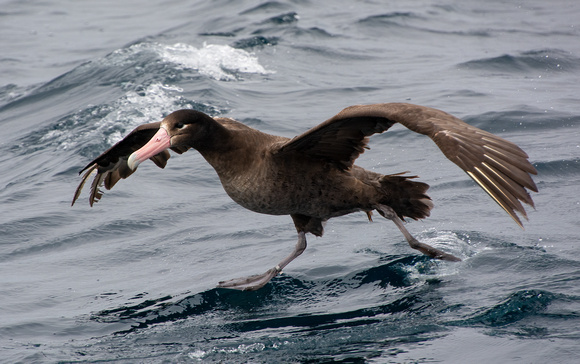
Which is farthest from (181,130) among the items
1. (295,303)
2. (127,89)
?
(127,89)

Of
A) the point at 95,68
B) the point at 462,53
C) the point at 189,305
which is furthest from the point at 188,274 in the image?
the point at 462,53

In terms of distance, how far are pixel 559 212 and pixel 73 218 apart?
5.47m

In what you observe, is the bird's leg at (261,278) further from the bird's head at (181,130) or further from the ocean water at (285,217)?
the bird's head at (181,130)

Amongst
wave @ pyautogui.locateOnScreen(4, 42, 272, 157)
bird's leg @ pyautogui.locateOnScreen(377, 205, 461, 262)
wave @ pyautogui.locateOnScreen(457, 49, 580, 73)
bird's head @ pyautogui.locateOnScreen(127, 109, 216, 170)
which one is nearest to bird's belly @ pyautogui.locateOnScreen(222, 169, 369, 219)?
bird's leg @ pyautogui.locateOnScreen(377, 205, 461, 262)

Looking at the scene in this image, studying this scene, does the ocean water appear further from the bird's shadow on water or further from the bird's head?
the bird's head

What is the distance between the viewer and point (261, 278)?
7.11 metres

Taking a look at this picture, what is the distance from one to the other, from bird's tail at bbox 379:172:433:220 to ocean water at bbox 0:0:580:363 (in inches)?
18.2

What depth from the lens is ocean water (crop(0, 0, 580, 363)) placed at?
5.88 metres

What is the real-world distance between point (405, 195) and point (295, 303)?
1.53 meters

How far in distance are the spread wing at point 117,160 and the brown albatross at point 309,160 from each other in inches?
0.8

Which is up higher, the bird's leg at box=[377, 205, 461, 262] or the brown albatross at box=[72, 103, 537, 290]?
the brown albatross at box=[72, 103, 537, 290]

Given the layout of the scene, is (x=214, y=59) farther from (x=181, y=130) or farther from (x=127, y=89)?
(x=181, y=130)

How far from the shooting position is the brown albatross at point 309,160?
581cm

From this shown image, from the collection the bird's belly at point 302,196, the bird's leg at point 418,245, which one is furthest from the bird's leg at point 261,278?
the bird's leg at point 418,245
